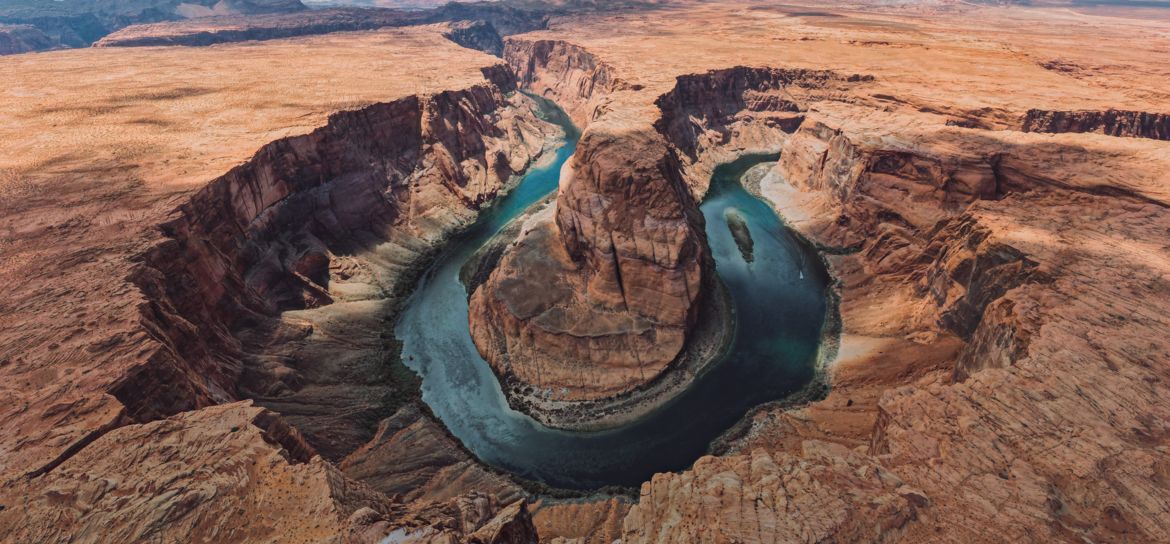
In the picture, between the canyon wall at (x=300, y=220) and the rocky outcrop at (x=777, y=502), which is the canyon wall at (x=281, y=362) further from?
the rocky outcrop at (x=777, y=502)

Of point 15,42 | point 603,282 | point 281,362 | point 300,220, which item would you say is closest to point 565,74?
point 300,220

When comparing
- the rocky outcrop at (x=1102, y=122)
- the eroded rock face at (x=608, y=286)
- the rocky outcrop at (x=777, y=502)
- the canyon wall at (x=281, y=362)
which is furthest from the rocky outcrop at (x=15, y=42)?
the rocky outcrop at (x=1102, y=122)

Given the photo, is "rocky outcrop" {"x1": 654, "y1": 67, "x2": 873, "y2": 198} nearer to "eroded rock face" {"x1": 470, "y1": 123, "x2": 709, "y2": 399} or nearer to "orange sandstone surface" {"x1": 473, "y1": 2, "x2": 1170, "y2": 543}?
"orange sandstone surface" {"x1": 473, "y1": 2, "x2": 1170, "y2": 543}

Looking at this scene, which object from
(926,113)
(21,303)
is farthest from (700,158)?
(21,303)

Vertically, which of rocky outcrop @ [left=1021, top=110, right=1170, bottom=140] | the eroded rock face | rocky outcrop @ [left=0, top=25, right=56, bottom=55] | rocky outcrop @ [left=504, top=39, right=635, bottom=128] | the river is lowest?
the river

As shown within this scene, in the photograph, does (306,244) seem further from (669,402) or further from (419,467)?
(669,402)

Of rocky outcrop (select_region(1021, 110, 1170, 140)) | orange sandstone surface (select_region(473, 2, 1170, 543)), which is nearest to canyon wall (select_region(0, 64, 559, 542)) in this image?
orange sandstone surface (select_region(473, 2, 1170, 543))
